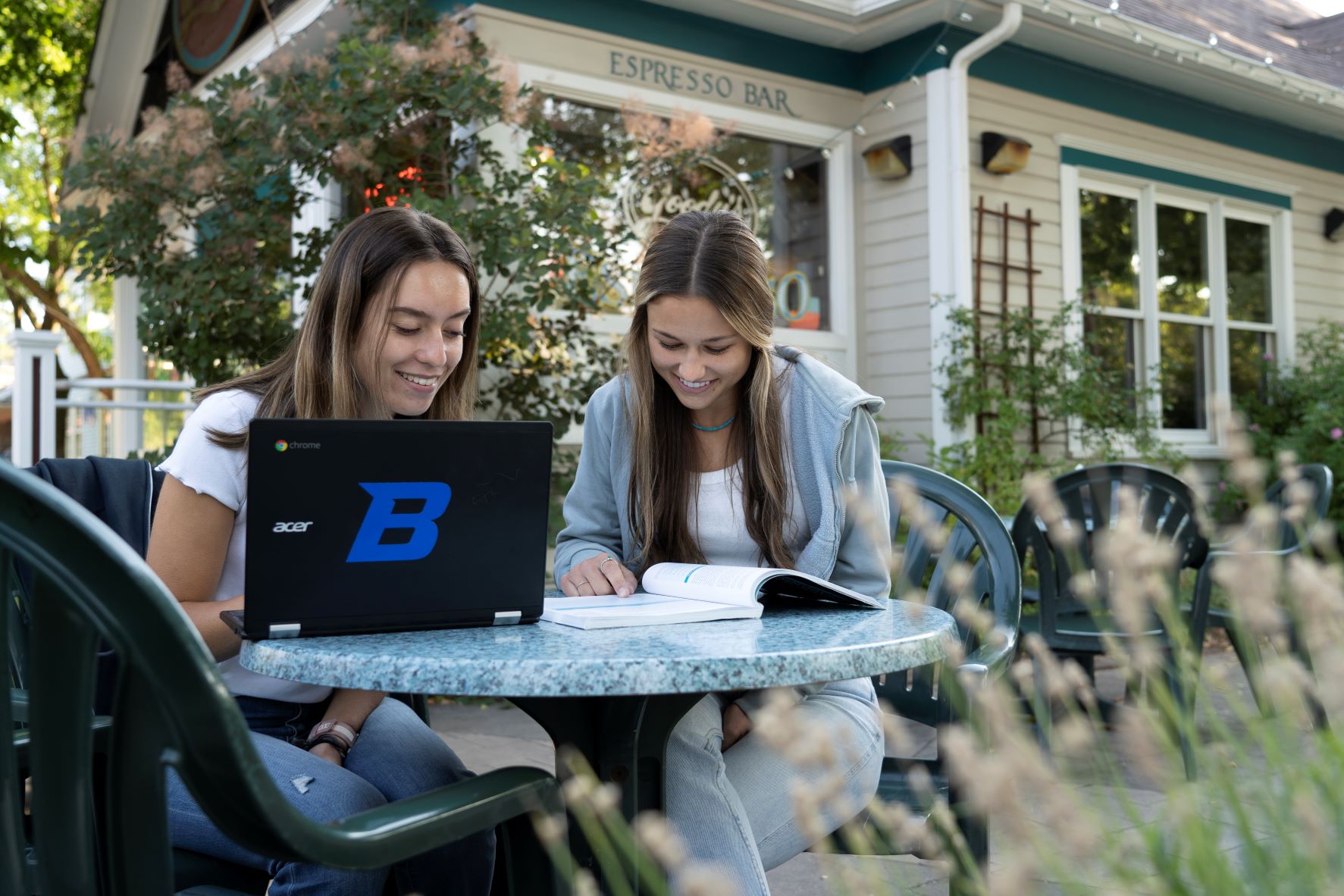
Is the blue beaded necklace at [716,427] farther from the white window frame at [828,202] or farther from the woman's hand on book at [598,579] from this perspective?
the white window frame at [828,202]

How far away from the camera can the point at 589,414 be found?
237cm

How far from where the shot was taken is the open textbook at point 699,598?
159cm

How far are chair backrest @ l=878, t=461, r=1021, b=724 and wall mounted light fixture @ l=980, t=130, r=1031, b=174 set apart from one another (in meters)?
4.96

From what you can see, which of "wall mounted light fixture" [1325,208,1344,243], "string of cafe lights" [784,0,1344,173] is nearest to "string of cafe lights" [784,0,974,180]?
"string of cafe lights" [784,0,1344,173]

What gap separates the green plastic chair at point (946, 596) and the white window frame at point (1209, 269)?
5181 mm

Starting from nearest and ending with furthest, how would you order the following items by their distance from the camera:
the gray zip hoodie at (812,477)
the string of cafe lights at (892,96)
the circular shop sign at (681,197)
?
the gray zip hoodie at (812,477)
the circular shop sign at (681,197)
the string of cafe lights at (892,96)

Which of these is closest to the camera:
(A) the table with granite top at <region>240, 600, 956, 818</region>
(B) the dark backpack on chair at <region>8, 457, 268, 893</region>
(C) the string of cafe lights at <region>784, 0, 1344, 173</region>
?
(A) the table with granite top at <region>240, 600, 956, 818</region>

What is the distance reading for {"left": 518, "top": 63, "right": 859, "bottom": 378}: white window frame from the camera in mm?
6297

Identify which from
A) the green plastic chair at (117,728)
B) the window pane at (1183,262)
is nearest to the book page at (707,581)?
the green plastic chair at (117,728)

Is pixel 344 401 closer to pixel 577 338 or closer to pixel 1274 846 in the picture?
pixel 1274 846

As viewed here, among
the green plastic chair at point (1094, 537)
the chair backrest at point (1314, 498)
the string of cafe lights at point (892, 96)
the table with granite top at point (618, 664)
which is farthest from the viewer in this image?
the string of cafe lights at point (892, 96)

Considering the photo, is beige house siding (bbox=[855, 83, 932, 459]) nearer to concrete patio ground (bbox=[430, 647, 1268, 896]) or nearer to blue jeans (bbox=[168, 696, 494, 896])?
concrete patio ground (bbox=[430, 647, 1268, 896])

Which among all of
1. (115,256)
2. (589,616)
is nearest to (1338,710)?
(589,616)

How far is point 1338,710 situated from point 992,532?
1590 millimetres
